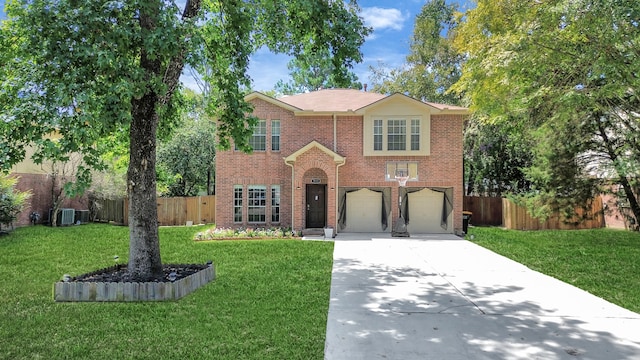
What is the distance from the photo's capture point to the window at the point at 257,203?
17.5m

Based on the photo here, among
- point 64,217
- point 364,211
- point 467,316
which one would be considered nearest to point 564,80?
point 467,316

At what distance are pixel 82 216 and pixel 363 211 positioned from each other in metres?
16.0

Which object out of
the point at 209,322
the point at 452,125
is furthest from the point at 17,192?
the point at 452,125

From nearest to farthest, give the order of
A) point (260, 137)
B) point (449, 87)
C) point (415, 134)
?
1. point (415, 134)
2. point (260, 137)
3. point (449, 87)

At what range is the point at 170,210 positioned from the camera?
880 inches

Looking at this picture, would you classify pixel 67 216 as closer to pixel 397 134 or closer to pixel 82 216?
pixel 82 216

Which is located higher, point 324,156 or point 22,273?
point 324,156

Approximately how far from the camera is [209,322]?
579cm

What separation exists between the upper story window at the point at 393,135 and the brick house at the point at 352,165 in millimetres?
44

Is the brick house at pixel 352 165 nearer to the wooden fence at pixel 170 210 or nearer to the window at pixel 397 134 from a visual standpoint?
the window at pixel 397 134

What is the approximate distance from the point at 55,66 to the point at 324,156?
11.3 meters

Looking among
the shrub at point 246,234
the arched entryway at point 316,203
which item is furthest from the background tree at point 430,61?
the shrub at point 246,234

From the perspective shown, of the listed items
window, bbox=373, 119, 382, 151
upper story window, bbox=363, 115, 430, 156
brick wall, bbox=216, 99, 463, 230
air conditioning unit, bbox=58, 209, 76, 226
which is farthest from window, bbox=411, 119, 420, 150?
air conditioning unit, bbox=58, 209, 76, 226

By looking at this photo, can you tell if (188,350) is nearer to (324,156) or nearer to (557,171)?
(324,156)
